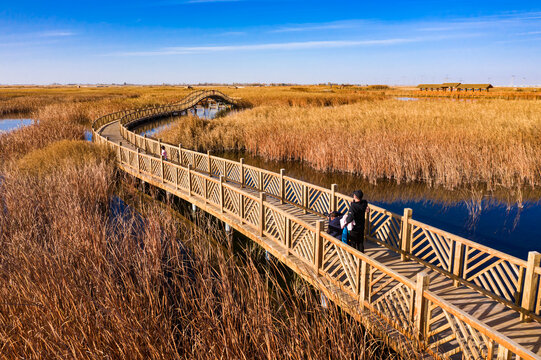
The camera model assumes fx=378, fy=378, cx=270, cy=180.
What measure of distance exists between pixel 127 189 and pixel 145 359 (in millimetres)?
12686

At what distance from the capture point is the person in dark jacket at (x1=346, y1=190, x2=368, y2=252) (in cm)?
736

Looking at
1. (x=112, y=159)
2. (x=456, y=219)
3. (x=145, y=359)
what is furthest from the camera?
(x=112, y=159)

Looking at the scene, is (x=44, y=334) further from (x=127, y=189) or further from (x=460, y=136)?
(x=460, y=136)

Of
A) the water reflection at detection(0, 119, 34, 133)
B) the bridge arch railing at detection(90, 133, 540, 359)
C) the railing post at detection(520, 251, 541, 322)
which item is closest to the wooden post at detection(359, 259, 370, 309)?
the bridge arch railing at detection(90, 133, 540, 359)

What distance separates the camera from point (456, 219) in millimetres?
13312

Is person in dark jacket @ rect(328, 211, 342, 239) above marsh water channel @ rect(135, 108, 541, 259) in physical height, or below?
A: above

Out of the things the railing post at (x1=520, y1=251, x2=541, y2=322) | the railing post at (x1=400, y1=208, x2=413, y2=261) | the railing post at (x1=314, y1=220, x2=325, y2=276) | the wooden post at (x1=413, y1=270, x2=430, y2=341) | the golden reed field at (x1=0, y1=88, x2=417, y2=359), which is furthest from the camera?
the railing post at (x1=400, y1=208, x2=413, y2=261)

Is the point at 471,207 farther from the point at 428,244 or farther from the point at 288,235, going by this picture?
the point at 288,235

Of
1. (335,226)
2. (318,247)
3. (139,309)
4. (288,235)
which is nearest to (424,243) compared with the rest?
(335,226)

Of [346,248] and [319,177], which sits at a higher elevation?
[346,248]

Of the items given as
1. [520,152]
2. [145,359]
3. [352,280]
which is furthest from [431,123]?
[145,359]

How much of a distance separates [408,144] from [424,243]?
818cm

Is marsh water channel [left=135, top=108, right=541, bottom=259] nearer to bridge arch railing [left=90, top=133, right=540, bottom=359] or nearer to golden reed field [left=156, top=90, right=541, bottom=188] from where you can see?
golden reed field [left=156, top=90, right=541, bottom=188]

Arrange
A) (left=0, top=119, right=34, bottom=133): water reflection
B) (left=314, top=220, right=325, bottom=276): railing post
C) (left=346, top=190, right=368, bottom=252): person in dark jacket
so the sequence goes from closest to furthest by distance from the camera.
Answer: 1. (left=314, top=220, right=325, bottom=276): railing post
2. (left=346, top=190, right=368, bottom=252): person in dark jacket
3. (left=0, top=119, right=34, bottom=133): water reflection
